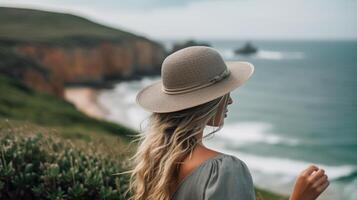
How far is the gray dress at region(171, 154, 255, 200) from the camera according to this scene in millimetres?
2480

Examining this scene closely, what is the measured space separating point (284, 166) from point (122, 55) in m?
46.5

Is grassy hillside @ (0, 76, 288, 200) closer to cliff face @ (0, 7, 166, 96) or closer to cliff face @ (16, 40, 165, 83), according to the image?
cliff face @ (0, 7, 166, 96)

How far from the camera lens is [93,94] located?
62219 mm

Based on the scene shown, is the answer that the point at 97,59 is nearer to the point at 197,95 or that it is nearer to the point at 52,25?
the point at 52,25

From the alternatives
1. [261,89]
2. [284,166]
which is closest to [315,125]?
[284,166]

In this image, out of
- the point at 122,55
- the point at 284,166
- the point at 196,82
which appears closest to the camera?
the point at 196,82

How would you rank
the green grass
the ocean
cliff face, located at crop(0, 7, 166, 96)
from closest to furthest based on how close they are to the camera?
the green grass < the ocean < cliff face, located at crop(0, 7, 166, 96)

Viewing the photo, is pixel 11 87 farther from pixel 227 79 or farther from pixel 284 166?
pixel 227 79

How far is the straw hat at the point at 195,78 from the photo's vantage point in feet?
9.03

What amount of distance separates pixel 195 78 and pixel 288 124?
175ft

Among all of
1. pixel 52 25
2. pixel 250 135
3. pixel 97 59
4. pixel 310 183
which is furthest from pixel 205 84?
pixel 52 25

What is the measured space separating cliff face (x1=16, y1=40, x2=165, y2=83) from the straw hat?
175 feet

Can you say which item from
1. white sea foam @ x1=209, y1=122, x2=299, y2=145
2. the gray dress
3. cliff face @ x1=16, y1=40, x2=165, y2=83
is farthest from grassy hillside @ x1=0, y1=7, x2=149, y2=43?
the gray dress

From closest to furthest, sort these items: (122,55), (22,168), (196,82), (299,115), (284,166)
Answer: (196,82) → (22,168) → (284,166) → (299,115) → (122,55)
